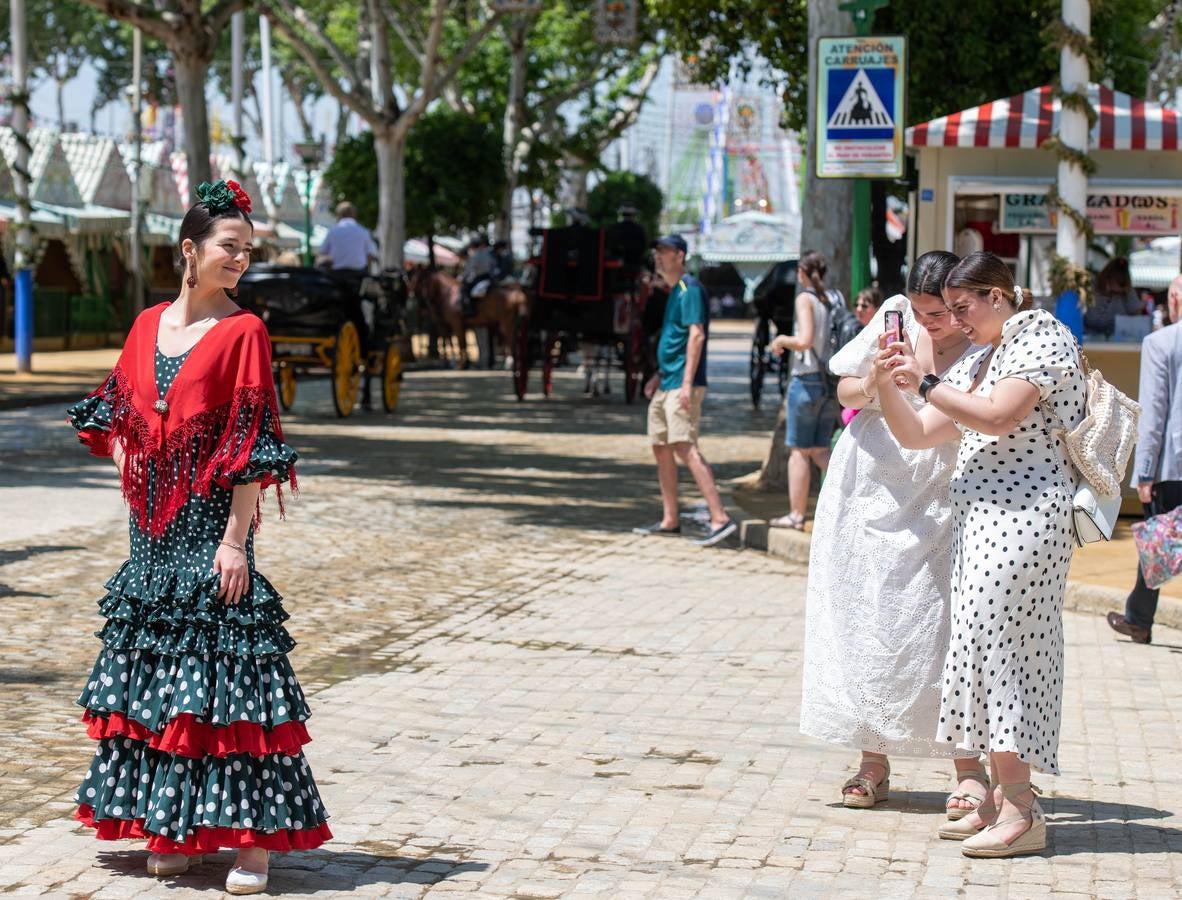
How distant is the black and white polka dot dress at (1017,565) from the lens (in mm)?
5535

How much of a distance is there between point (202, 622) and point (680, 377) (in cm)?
759

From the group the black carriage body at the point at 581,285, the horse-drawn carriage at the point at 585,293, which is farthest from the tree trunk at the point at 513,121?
the black carriage body at the point at 581,285

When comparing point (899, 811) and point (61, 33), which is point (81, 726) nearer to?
point (899, 811)

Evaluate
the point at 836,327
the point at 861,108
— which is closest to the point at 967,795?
the point at 836,327

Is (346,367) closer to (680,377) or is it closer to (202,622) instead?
(680,377)

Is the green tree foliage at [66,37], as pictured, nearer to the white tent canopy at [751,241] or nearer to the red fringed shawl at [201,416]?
the white tent canopy at [751,241]

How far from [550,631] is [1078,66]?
19.1 feet

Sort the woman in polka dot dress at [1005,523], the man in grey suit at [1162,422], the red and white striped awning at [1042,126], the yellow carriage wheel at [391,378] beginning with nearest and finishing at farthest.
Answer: the woman in polka dot dress at [1005,523], the man in grey suit at [1162,422], the red and white striped awning at [1042,126], the yellow carriage wheel at [391,378]

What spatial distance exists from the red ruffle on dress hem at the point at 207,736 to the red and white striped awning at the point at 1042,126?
9990 millimetres

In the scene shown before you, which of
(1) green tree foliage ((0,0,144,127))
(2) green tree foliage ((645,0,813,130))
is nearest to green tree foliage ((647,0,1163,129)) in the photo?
(2) green tree foliage ((645,0,813,130))

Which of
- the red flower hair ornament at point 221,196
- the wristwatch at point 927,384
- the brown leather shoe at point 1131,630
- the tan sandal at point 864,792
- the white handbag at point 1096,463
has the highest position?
the red flower hair ornament at point 221,196

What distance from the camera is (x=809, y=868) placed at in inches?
215

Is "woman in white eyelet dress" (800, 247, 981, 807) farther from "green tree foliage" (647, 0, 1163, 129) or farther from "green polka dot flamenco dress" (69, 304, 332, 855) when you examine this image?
"green tree foliage" (647, 0, 1163, 129)

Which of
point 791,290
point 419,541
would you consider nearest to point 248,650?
point 419,541
